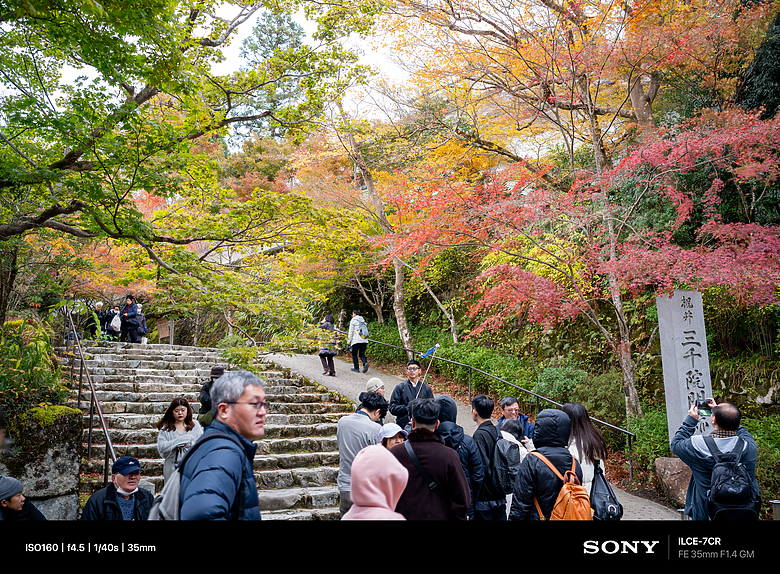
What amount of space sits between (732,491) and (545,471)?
1.36 metres

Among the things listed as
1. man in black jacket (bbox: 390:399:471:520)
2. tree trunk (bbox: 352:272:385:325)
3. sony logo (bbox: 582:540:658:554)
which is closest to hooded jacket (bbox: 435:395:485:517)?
man in black jacket (bbox: 390:399:471:520)

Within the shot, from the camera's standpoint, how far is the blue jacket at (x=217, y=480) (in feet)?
5.04

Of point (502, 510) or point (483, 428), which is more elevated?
point (483, 428)

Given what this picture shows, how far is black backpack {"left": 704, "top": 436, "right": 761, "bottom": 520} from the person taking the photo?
298 centimetres

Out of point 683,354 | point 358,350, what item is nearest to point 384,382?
point 358,350

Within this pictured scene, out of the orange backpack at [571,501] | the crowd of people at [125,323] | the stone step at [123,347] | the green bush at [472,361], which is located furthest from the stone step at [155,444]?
the crowd of people at [125,323]

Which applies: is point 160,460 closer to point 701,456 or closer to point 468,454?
point 468,454

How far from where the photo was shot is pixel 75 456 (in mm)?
5090

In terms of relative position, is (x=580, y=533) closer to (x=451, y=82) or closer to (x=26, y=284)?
(x=451, y=82)

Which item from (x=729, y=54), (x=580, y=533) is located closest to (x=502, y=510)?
(x=580, y=533)

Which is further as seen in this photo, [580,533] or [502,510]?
[502,510]

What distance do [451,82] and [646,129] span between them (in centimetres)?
428

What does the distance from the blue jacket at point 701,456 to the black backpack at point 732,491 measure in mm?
49

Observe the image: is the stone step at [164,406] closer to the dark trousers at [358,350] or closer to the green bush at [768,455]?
the dark trousers at [358,350]
